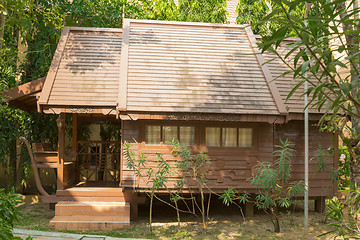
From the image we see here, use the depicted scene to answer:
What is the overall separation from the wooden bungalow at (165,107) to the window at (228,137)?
3cm

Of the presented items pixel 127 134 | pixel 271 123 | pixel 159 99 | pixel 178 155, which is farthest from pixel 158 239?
pixel 271 123

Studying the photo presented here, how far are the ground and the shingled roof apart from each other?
9.14ft

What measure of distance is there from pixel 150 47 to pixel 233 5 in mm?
11142

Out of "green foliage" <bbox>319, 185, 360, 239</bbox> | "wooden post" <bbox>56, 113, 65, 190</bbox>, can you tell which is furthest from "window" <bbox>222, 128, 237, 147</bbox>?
"green foliage" <bbox>319, 185, 360, 239</bbox>

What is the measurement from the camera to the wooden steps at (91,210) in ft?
29.9

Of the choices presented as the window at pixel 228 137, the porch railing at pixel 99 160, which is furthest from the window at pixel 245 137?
the porch railing at pixel 99 160

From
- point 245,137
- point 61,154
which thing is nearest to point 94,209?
point 61,154

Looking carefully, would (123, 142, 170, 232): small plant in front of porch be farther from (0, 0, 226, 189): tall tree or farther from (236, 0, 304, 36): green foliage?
(236, 0, 304, 36): green foliage

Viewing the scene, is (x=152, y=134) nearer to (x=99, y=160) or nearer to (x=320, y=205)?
(x=99, y=160)

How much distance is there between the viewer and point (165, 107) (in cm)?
946

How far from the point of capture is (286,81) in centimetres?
1097

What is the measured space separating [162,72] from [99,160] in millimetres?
3474

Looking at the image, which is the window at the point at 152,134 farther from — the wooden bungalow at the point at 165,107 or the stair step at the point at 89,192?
the stair step at the point at 89,192

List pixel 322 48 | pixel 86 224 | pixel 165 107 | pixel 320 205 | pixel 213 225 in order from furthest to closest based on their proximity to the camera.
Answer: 1. pixel 320 205
2. pixel 213 225
3. pixel 165 107
4. pixel 86 224
5. pixel 322 48
